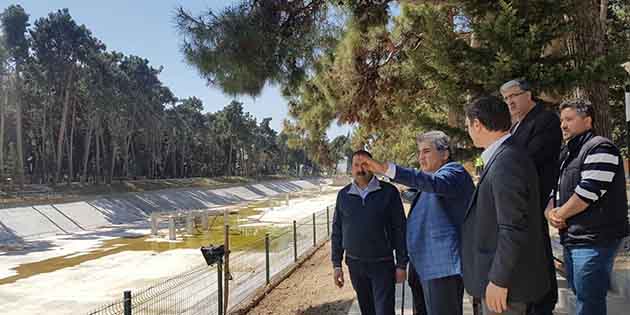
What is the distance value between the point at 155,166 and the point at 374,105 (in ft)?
165

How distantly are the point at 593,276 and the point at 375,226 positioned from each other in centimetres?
130

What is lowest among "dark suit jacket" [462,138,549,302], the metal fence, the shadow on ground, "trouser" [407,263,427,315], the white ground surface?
the white ground surface

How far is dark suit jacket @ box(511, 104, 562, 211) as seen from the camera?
2493 millimetres

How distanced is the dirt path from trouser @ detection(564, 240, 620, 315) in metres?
2.84

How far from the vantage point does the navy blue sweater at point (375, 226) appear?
3.29 meters

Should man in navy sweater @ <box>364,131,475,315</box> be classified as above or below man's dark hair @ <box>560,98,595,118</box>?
below

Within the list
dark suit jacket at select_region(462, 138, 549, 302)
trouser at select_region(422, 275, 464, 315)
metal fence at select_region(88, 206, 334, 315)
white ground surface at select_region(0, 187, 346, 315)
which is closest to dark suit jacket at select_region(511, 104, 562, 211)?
dark suit jacket at select_region(462, 138, 549, 302)

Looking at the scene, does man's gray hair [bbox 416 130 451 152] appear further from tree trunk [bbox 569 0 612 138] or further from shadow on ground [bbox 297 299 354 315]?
tree trunk [bbox 569 0 612 138]

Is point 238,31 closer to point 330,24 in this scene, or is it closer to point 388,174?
point 330,24

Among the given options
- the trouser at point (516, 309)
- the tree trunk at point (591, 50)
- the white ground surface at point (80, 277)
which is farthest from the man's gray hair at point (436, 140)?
the white ground surface at point (80, 277)

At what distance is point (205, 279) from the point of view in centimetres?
882

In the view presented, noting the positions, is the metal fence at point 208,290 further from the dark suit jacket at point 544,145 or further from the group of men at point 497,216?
the dark suit jacket at point 544,145

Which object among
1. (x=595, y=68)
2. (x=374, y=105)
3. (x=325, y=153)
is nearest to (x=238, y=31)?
(x=595, y=68)

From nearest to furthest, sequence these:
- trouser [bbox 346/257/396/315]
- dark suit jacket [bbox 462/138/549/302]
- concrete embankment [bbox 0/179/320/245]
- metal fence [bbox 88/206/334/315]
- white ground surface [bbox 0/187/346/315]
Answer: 1. dark suit jacket [bbox 462/138/549/302]
2. trouser [bbox 346/257/396/315]
3. metal fence [bbox 88/206/334/315]
4. white ground surface [bbox 0/187/346/315]
5. concrete embankment [bbox 0/179/320/245]
